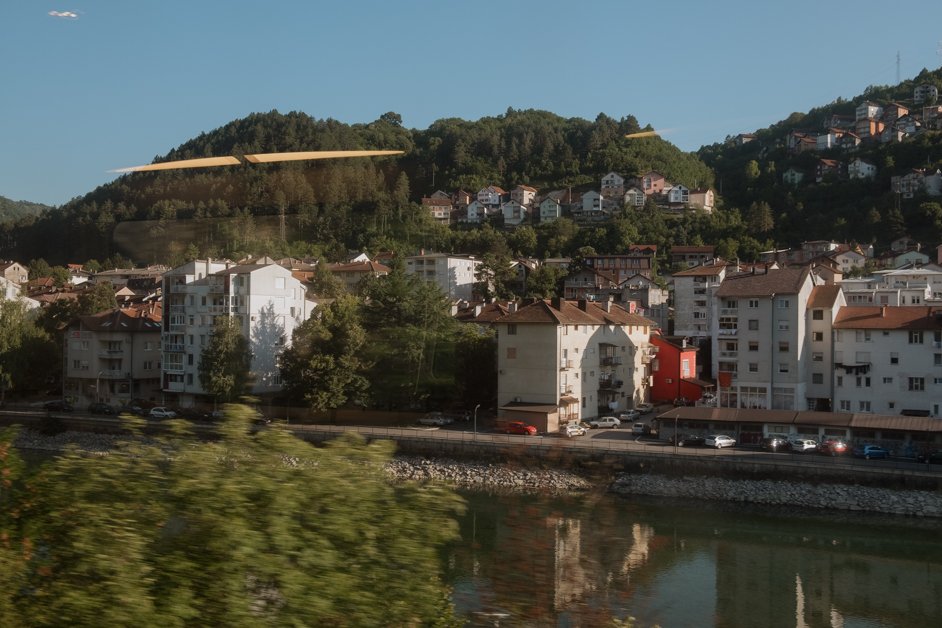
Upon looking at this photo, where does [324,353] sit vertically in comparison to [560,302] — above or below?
below

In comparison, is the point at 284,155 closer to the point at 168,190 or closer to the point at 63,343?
the point at 168,190

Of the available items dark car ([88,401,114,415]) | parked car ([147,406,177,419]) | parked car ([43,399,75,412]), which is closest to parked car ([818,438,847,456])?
parked car ([147,406,177,419])

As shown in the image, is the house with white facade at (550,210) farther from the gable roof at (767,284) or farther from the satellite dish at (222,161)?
the satellite dish at (222,161)

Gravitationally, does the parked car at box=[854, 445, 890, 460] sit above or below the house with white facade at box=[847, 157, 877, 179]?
below

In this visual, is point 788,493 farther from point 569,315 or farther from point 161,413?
point 161,413

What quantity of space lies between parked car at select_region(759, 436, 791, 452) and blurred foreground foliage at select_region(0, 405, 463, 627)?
9161mm

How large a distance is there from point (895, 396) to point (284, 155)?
30.1 ft

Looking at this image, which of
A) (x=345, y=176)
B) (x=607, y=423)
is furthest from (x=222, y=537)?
(x=345, y=176)

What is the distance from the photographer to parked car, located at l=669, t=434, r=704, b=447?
11.2 m

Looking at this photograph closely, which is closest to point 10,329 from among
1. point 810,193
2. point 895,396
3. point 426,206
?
point 895,396

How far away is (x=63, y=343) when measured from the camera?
651 inches

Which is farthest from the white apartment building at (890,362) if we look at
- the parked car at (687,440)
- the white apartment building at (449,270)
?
the white apartment building at (449,270)

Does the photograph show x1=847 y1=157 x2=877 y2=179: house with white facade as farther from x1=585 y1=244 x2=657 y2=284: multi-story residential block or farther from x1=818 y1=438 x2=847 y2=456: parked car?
x1=818 y1=438 x2=847 y2=456: parked car

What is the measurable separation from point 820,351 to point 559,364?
403 centimetres
